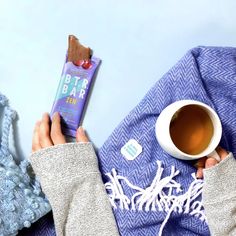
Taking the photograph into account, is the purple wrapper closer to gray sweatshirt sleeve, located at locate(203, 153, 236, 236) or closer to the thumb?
the thumb

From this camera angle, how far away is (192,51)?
0.81 metres

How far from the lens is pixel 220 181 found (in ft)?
2.68

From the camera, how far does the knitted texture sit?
0.75 meters

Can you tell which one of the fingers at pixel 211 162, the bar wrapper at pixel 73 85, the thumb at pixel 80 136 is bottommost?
the fingers at pixel 211 162

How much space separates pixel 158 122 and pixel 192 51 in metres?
0.14

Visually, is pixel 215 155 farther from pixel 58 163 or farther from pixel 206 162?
pixel 58 163

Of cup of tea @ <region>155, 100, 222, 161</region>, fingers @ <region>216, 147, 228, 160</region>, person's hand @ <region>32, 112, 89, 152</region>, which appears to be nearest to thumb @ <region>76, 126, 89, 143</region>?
person's hand @ <region>32, 112, 89, 152</region>

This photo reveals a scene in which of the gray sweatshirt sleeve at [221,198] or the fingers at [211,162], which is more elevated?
the fingers at [211,162]

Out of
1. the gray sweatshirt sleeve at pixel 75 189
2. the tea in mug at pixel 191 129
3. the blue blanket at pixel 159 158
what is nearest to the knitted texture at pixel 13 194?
the gray sweatshirt sleeve at pixel 75 189

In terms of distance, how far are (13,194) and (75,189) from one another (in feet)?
0.33

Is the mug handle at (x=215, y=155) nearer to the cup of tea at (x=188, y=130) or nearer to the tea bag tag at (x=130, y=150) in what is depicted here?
the cup of tea at (x=188, y=130)

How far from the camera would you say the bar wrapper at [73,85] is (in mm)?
783

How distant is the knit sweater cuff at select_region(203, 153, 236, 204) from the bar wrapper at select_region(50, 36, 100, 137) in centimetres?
25

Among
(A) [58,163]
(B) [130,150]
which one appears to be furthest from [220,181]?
(A) [58,163]
